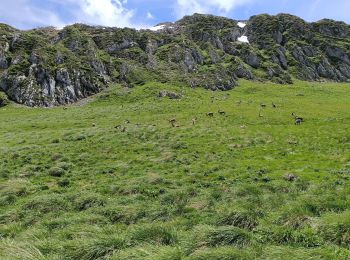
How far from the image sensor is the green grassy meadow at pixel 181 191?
1290 centimetres

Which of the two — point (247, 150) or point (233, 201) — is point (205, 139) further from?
point (233, 201)

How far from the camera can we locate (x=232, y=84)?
392 ft

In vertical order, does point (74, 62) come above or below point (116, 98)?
above

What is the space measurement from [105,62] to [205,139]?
89.7m

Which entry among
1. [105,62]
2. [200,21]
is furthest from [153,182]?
[200,21]

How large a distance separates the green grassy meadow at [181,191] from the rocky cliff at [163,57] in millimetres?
51310

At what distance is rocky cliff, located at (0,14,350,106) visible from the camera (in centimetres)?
10238

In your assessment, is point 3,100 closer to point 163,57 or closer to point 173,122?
point 173,122

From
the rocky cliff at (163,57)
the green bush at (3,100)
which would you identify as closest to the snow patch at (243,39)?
the rocky cliff at (163,57)

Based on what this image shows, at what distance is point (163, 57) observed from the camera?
446ft

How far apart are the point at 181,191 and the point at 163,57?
118 m

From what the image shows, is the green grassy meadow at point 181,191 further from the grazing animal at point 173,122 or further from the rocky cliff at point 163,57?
the rocky cliff at point 163,57

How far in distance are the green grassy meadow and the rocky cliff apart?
51.3m

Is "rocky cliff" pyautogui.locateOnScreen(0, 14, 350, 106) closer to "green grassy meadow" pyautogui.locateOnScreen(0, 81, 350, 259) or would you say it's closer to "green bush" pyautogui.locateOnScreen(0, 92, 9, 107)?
"green bush" pyautogui.locateOnScreen(0, 92, 9, 107)
